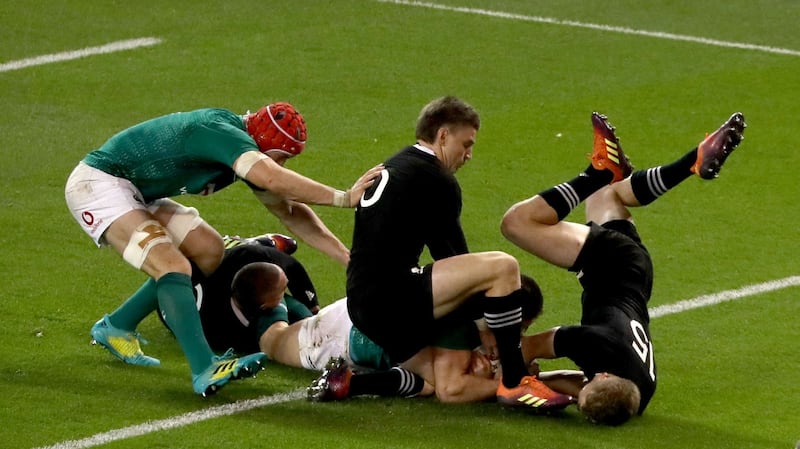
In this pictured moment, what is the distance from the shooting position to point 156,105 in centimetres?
1405

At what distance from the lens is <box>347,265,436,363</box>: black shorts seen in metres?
8.43

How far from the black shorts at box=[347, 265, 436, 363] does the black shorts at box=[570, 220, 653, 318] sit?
923mm

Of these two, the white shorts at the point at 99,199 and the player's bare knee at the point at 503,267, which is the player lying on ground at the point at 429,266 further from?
the white shorts at the point at 99,199

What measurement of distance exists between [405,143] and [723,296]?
3654mm

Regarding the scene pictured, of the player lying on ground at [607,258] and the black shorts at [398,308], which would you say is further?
the black shorts at [398,308]

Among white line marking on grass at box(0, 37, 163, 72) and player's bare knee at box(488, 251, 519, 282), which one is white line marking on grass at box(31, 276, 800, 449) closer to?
player's bare knee at box(488, 251, 519, 282)

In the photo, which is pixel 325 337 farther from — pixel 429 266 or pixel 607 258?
pixel 607 258

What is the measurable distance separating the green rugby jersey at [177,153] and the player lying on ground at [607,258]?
167cm

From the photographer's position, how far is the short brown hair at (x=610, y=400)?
814 cm

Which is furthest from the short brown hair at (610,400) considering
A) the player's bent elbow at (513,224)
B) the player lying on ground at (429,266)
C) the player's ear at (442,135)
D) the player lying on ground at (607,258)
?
the player's ear at (442,135)

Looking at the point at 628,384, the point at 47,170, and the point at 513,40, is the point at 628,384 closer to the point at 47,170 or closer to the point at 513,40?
the point at 47,170

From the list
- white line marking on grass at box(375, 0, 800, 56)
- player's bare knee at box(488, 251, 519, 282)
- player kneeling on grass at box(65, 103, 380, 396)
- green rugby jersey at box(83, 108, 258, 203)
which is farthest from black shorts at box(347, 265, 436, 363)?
white line marking on grass at box(375, 0, 800, 56)

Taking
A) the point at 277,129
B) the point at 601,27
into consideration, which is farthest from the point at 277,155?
the point at 601,27

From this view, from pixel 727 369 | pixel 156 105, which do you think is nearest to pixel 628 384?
pixel 727 369
